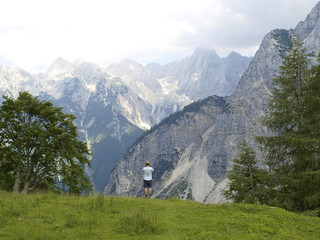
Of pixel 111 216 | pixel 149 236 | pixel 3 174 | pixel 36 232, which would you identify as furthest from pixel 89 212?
pixel 3 174

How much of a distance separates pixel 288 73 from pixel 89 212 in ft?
70.3

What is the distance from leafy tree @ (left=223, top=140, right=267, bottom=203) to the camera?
80.9ft

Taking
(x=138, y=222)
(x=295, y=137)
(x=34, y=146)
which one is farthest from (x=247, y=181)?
(x=34, y=146)

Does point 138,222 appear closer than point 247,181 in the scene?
Yes

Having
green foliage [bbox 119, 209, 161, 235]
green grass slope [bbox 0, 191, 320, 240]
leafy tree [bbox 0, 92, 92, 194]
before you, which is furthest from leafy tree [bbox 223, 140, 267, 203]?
leafy tree [bbox 0, 92, 92, 194]

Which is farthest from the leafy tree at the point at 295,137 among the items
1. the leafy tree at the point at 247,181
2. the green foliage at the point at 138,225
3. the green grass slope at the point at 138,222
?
the green foliage at the point at 138,225

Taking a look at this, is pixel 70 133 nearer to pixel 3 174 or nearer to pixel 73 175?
pixel 73 175

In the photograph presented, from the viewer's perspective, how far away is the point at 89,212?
38.9 feet

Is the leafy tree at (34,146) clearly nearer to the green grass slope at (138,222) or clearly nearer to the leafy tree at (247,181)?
the green grass slope at (138,222)

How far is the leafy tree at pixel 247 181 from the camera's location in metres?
24.7

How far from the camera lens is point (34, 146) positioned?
2495 centimetres

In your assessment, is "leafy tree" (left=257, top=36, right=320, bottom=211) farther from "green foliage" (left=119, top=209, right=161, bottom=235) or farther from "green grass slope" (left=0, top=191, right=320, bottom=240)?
"green foliage" (left=119, top=209, right=161, bottom=235)

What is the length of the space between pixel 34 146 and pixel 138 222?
19.0 meters

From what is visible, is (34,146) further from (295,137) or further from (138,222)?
(295,137)
